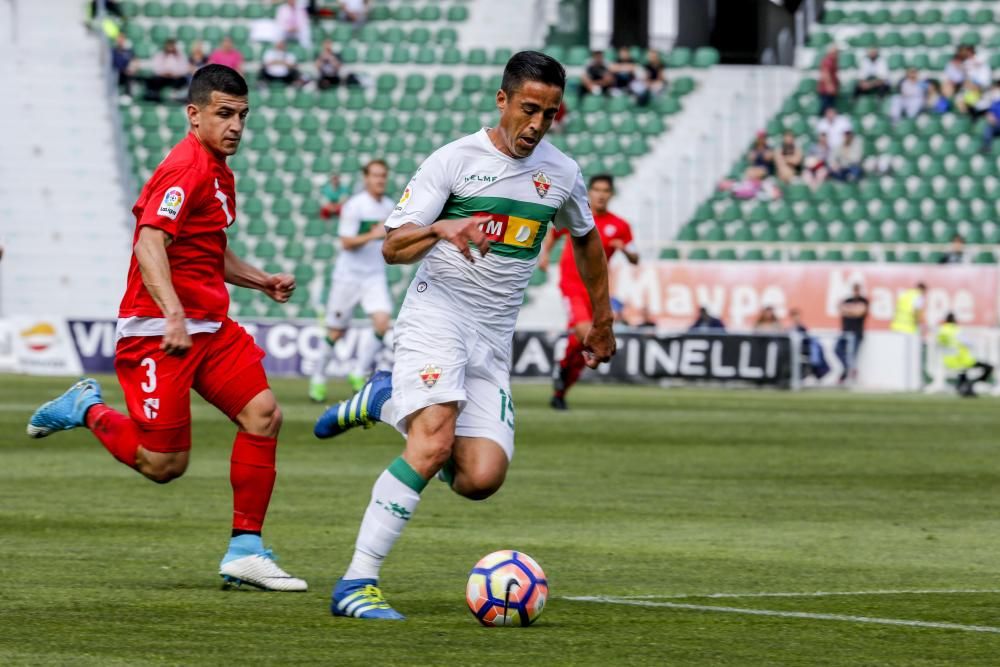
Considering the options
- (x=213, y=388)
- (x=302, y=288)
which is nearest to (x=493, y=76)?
(x=302, y=288)

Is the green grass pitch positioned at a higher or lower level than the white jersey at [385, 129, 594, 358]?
lower

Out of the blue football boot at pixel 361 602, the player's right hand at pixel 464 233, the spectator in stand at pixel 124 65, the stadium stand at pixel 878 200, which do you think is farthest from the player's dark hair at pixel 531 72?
the spectator in stand at pixel 124 65

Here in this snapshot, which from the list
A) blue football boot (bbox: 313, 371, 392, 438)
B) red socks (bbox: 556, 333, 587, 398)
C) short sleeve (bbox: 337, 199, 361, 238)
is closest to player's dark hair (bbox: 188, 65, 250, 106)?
blue football boot (bbox: 313, 371, 392, 438)

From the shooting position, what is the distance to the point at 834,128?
113ft

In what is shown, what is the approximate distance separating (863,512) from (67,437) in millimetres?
8398

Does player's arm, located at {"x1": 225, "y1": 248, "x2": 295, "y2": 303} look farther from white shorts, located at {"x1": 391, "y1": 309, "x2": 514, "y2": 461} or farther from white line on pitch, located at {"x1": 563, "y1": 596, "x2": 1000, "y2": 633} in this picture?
white line on pitch, located at {"x1": 563, "y1": 596, "x2": 1000, "y2": 633}

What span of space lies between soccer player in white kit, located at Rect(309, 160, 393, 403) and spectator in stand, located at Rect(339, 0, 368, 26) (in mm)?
17050

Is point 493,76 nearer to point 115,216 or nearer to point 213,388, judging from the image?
point 115,216

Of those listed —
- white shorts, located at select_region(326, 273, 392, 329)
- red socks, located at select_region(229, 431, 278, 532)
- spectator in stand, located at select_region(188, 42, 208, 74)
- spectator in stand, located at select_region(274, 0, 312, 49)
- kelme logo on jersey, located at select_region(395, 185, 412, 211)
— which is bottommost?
white shorts, located at select_region(326, 273, 392, 329)

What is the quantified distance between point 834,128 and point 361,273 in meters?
15.4

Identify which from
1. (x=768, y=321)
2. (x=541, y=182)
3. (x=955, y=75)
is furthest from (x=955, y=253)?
(x=541, y=182)

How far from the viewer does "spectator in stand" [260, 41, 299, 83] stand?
37031mm

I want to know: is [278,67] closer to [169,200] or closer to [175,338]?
[169,200]

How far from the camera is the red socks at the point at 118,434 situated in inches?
320
